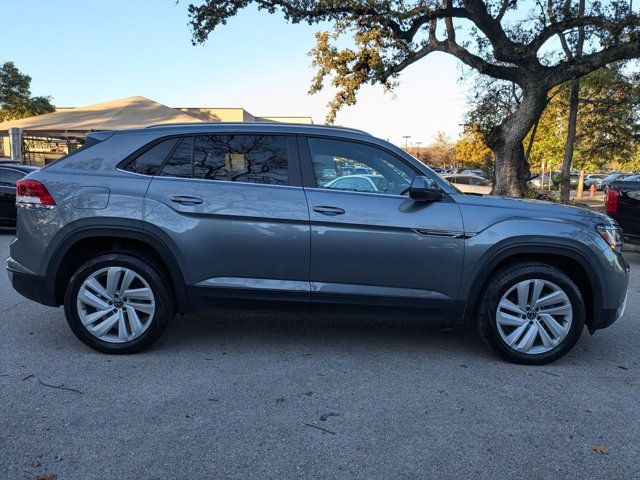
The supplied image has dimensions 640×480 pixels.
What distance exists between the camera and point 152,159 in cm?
422

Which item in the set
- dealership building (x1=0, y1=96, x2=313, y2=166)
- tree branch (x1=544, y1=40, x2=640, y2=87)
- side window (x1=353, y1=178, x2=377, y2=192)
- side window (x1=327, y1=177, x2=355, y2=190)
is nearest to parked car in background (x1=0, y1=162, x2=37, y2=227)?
side window (x1=327, y1=177, x2=355, y2=190)

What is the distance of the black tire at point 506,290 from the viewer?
4.05 m

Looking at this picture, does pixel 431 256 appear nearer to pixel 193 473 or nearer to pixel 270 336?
pixel 270 336

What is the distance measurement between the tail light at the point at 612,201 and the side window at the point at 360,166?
6696 millimetres

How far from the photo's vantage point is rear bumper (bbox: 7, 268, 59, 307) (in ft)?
13.6

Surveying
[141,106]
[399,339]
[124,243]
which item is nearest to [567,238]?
[399,339]

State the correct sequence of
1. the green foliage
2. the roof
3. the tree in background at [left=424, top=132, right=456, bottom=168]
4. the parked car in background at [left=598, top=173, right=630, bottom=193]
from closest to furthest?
the parked car in background at [left=598, top=173, right=630, bottom=193]
the green foliage
the roof
the tree in background at [left=424, top=132, right=456, bottom=168]

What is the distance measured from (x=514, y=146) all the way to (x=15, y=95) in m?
36.7

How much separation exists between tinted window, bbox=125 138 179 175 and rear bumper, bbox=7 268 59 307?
1.13m

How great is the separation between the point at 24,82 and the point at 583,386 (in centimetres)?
4425

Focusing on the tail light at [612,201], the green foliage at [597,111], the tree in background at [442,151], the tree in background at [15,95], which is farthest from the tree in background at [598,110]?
the tree in background at [442,151]

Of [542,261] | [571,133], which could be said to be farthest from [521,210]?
[571,133]

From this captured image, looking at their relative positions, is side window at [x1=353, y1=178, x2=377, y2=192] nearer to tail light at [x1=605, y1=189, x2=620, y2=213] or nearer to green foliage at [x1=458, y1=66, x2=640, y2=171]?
tail light at [x1=605, y1=189, x2=620, y2=213]

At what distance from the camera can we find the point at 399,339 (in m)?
4.72
